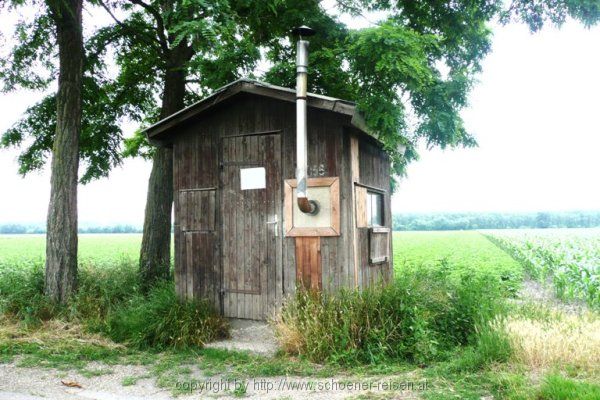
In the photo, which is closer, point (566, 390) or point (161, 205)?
point (566, 390)

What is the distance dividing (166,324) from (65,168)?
13.1 ft

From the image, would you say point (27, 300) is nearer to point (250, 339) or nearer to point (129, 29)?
point (250, 339)

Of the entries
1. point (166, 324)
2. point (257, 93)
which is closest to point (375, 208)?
point (257, 93)

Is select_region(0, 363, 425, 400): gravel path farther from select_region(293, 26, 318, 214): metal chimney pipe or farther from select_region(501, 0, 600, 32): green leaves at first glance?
select_region(501, 0, 600, 32): green leaves

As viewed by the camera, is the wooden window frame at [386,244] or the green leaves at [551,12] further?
the green leaves at [551,12]

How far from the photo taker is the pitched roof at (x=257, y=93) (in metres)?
7.50

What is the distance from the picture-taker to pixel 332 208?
25.8 feet

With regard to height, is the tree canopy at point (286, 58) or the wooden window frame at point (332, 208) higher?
the tree canopy at point (286, 58)

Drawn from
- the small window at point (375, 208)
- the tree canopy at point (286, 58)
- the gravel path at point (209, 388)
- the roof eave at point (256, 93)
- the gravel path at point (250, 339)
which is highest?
the tree canopy at point (286, 58)

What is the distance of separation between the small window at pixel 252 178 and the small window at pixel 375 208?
202 cm

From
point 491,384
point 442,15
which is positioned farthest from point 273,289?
point 442,15

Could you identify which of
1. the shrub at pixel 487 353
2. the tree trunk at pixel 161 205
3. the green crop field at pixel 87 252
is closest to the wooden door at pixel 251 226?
the shrub at pixel 487 353

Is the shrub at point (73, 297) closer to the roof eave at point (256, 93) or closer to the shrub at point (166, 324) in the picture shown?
the shrub at point (166, 324)

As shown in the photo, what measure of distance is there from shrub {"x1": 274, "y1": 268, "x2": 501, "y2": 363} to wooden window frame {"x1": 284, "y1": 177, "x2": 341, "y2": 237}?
932 mm
